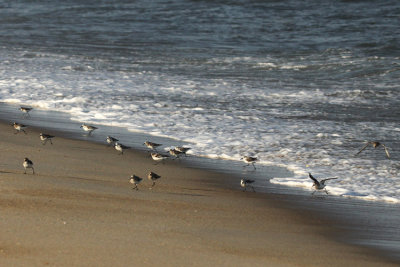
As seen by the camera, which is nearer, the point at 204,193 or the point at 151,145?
the point at 204,193

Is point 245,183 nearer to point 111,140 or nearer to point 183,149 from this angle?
point 183,149

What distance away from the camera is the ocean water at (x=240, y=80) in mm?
10648

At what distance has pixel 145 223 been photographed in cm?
667

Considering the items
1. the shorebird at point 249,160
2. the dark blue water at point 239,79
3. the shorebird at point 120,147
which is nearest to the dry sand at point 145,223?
the shorebird at point 249,160

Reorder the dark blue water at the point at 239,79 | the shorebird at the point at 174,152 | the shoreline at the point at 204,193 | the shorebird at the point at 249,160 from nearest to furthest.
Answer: the shoreline at the point at 204,193
the shorebird at the point at 249,160
the shorebird at the point at 174,152
the dark blue water at the point at 239,79

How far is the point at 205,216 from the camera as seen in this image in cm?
718

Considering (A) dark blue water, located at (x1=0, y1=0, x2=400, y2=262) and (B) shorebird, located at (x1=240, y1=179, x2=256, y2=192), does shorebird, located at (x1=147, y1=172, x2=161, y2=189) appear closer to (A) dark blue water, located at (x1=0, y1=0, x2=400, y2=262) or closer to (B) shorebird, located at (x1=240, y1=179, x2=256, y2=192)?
(B) shorebird, located at (x1=240, y1=179, x2=256, y2=192)

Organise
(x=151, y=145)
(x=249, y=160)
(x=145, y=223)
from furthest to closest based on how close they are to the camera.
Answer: (x=151, y=145) < (x=249, y=160) < (x=145, y=223)

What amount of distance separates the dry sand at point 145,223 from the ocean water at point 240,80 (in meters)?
1.38

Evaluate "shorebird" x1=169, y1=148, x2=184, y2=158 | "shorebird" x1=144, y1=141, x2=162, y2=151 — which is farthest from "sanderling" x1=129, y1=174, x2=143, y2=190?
"shorebird" x1=144, y1=141, x2=162, y2=151

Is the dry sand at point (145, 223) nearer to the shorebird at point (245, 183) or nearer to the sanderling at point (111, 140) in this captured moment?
the shorebird at point (245, 183)

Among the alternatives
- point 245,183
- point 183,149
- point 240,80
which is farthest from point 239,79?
point 245,183

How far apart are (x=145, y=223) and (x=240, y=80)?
1129 cm

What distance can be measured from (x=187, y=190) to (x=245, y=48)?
661 inches
